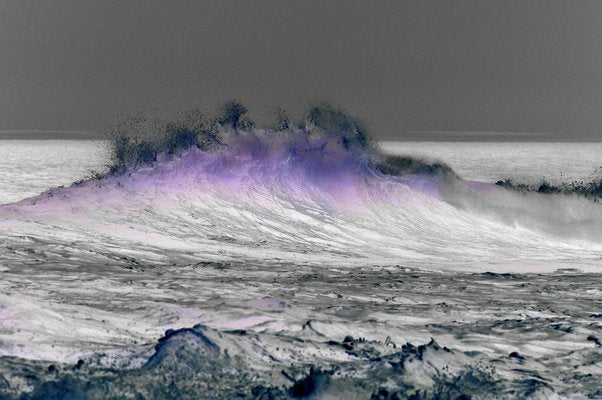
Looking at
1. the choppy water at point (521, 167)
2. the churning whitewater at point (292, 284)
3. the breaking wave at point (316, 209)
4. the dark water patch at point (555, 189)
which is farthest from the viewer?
the choppy water at point (521, 167)

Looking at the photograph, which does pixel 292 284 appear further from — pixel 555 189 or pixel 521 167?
pixel 521 167

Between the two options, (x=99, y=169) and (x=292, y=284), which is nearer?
(x=292, y=284)

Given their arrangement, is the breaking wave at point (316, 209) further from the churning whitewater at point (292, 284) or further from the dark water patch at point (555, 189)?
the dark water patch at point (555, 189)

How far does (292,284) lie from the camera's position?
9.92 meters

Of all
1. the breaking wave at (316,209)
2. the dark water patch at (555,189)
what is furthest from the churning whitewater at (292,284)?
the dark water patch at (555,189)

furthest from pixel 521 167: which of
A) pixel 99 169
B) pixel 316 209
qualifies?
pixel 316 209

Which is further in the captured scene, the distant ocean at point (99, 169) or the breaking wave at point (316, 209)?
the distant ocean at point (99, 169)

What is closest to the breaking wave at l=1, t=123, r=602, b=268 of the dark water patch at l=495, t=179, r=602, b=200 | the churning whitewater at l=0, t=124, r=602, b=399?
the churning whitewater at l=0, t=124, r=602, b=399

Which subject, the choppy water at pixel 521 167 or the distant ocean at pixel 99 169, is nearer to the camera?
the distant ocean at pixel 99 169

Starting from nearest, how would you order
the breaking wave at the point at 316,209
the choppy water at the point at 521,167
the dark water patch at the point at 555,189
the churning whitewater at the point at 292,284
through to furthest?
the churning whitewater at the point at 292,284 < the breaking wave at the point at 316,209 < the dark water patch at the point at 555,189 < the choppy water at the point at 521,167

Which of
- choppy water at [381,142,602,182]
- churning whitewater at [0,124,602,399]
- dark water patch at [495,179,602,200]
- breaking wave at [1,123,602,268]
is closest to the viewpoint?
churning whitewater at [0,124,602,399]

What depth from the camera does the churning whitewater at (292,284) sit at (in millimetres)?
5746

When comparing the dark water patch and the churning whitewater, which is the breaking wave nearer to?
the churning whitewater

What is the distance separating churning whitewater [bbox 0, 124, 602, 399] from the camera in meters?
5.75
